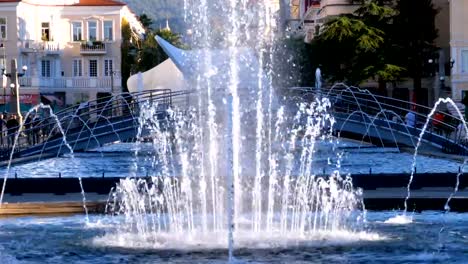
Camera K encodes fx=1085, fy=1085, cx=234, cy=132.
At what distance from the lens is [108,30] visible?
78250mm

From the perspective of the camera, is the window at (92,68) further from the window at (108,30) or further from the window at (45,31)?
the window at (45,31)

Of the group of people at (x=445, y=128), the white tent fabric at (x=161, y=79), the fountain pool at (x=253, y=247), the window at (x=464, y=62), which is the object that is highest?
the window at (x=464, y=62)

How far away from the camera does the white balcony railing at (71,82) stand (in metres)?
74.8

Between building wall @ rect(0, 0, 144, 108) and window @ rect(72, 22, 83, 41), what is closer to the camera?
building wall @ rect(0, 0, 144, 108)

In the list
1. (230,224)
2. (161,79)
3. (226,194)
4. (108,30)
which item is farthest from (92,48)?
(230,224)

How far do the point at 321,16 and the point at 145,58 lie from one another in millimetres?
15852

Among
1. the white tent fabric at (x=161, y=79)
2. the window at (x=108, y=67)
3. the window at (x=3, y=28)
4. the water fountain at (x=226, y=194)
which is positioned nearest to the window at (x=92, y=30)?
the window at (x=108, y=67)

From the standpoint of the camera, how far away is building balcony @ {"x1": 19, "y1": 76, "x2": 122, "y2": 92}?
247 feet

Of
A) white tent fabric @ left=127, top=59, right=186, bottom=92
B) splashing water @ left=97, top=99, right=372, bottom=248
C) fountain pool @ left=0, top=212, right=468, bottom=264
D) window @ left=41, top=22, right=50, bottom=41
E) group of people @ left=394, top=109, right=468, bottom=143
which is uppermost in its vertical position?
window @ left=41, top=22, right=50, bottom=41

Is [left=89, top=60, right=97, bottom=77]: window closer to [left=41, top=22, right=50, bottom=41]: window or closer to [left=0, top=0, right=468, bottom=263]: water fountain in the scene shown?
[left=41, top=22, right=50, bottom=41]: window

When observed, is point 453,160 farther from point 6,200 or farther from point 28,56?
point 28,56

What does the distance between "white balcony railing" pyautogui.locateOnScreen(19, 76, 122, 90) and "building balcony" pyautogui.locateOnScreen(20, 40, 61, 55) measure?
6.21ft

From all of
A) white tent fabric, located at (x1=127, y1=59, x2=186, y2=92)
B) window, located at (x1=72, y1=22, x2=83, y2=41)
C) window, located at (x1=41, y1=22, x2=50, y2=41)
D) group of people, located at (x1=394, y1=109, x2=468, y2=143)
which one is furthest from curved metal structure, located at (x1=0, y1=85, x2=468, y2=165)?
window, located at (x1=72, y1=22, x2=83, y2=41)

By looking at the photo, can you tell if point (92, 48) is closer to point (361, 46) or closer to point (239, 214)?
point (361, 46)
